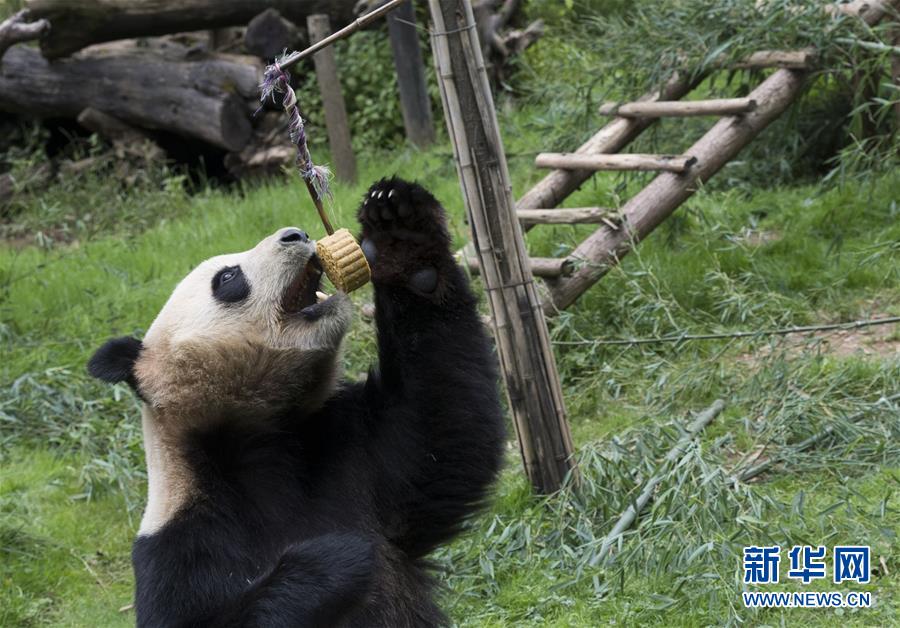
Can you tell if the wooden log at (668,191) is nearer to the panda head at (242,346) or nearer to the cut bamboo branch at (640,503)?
the cut bamboo branch at (640,503)

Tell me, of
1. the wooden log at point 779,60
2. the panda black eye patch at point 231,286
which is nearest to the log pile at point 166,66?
the wooden log at point 779,60

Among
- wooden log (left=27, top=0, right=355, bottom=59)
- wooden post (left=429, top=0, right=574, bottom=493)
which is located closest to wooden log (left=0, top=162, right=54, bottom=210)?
wooden log (left=27, top=0, right=355, bottom=59)

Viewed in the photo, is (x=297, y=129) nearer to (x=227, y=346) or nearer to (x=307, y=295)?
(x=307, y=295)

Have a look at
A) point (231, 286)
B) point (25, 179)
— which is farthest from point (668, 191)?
point (25, 179)

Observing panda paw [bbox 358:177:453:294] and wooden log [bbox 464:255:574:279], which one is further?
wooden log [bbox 464:255:574:279]

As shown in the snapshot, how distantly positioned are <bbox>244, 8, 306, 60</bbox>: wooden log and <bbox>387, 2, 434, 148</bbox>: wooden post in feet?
3.20

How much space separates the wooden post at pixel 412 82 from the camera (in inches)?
416

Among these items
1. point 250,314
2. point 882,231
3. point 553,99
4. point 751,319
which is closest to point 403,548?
point 250,314

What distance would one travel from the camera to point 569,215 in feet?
22.3

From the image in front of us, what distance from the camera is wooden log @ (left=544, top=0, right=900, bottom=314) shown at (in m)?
6.67

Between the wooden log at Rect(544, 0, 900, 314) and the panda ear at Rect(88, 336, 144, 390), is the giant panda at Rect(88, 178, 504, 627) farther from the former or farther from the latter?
the wooden log at Rect(544, 0, 900, 314)

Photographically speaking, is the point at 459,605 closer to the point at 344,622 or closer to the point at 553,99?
the point at 344,622

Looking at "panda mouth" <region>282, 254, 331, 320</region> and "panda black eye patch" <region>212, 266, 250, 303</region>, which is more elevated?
"panda black eye patch" <region>212, 266, 250, 303</region>

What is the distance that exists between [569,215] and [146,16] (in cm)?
580
